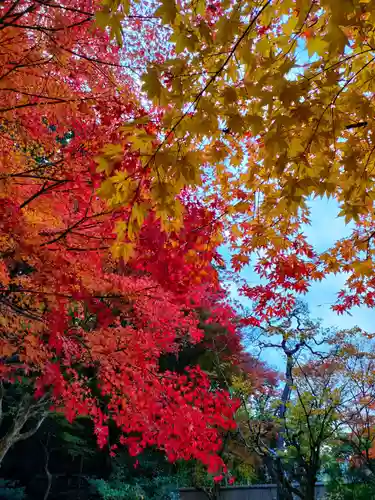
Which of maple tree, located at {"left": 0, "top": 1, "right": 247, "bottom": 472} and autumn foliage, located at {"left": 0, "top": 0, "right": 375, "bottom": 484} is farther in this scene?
maple tree, located at {"left": 0, "top": 1, "right": 247, "bottom": 472}

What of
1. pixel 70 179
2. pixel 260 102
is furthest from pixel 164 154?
→ pixel 70 179

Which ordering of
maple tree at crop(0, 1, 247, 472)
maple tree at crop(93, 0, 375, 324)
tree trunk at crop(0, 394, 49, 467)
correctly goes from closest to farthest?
1. maple tree at crop(93, 0, 375, 324)
2. maple tree at crop(0, 1, 247, 472)
3. tree trunk at crop(0, 394, 49, 467)

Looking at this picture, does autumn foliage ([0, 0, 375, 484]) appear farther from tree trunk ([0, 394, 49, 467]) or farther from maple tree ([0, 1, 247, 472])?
tree trunk ([0, 394, 49, 467])

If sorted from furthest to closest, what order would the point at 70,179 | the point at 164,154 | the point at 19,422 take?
the point at 19,422 < the point at 70,179 < the point at 164,154

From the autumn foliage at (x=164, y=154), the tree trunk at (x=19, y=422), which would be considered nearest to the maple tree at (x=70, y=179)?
the autumn foliage at (x=164, y=154)

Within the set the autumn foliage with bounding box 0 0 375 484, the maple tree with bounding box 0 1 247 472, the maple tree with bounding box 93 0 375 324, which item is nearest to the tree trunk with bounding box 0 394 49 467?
the autumn foliage with bounding box 0 0 375 484

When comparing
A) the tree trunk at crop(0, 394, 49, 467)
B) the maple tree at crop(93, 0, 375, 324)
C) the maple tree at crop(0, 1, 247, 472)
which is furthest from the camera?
the tree trunk at crop(0, 394, 49, 467)

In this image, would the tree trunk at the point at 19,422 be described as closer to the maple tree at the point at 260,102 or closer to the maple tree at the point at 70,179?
the maple tree at the point at 70,179

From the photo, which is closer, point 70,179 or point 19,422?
point 70,179

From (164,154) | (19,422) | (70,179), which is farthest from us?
(19,422)

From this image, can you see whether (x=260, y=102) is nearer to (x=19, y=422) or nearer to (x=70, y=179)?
(x=70, y=179)

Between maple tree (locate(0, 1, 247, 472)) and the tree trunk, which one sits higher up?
maple tree (locate(0, 1, 247, 472))

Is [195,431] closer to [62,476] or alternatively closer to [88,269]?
[88,269]

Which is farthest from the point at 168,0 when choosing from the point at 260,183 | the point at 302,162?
the point at 260,183
